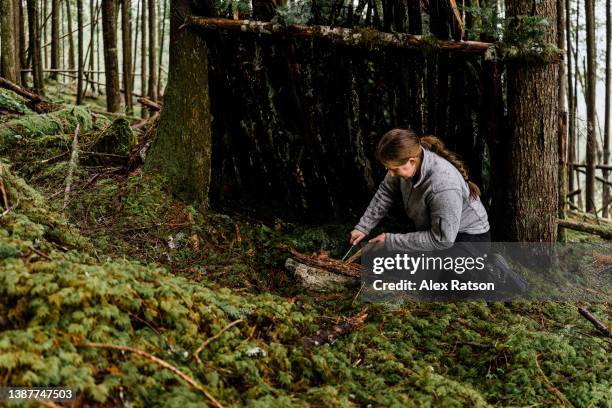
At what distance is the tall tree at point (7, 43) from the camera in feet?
21.3

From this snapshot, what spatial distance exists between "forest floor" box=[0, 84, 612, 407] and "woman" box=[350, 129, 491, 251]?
1.61 ft

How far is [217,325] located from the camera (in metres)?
2.35

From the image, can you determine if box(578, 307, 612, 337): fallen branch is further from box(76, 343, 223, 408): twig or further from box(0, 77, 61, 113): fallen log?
box(0, 77, 61, 113): fallen log

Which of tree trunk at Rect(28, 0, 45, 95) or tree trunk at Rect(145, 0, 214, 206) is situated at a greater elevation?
tree trunk at Rect(28, 0, 45, 95)

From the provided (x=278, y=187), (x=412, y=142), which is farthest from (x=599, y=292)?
(x=278, y=187)

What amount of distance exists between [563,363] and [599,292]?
1728 millimetres

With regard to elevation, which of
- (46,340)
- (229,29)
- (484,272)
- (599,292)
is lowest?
(599,292)

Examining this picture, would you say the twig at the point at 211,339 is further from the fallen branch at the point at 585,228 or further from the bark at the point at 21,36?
the bark at the point at 21,36

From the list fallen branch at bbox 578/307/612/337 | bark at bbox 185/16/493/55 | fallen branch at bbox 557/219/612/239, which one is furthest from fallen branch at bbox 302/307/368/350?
fallen branch at bbox 557/219/612/239

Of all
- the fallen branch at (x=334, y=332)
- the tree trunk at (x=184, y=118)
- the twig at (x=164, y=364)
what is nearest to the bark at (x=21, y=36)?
the tree trunk at (x=184, y=118)

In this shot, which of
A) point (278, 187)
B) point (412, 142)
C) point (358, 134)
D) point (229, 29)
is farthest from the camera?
point (278, 187)

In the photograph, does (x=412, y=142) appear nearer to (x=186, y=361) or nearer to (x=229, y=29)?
(x=229, y=29)

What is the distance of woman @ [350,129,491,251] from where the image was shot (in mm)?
3527

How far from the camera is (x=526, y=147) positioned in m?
4.04
